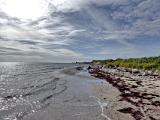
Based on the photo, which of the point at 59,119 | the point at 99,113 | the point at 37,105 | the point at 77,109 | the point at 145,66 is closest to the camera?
the point at 59,119

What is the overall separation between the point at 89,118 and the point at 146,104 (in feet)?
23.8

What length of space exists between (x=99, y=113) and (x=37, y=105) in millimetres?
6952

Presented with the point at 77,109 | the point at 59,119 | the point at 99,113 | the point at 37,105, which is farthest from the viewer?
the point at 37,105

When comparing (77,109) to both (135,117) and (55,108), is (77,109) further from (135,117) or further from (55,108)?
(135,117)

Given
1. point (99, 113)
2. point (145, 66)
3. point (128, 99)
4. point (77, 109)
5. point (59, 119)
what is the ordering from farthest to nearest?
point (145, 66), point (128, 99), point (77, 109), point (99, 113), point (59, 119)

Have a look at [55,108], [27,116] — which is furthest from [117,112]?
[27,116]

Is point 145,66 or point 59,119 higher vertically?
point 145,66

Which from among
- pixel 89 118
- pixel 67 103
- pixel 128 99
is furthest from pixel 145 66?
pixel 89 118

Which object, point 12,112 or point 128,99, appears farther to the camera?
point 128,99

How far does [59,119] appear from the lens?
17.8 m

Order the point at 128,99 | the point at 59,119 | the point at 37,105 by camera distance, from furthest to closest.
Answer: the point at 128,99 → the point at 37,105 → the point at 59,119

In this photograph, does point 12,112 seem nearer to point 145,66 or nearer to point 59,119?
point 59,119

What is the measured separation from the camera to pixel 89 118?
18.1 meters

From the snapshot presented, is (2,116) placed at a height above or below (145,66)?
below
